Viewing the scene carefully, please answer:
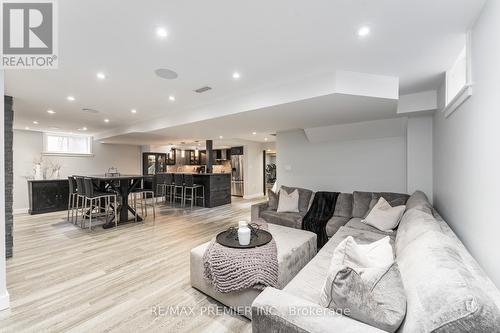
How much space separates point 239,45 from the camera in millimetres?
2055

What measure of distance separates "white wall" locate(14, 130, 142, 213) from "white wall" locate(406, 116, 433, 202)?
28.3ft

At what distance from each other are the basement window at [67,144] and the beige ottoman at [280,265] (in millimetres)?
6990

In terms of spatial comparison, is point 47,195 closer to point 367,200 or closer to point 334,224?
point 334,224

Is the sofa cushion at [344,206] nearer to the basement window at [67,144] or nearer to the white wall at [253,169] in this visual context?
the white wall at [253,169]

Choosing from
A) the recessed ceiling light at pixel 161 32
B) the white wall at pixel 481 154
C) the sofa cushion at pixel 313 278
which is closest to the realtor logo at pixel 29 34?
the recessed ceiling light at pixel 161 32

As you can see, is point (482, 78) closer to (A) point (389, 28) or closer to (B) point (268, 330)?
(A) point (389, 28)

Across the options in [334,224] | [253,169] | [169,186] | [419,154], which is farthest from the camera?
[253,169]

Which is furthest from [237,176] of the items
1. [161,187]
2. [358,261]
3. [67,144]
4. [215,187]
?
[358,261]

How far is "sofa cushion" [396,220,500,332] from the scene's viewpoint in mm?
812

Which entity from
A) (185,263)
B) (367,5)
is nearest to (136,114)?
(185,263)

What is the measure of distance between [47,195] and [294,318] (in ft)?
24.9

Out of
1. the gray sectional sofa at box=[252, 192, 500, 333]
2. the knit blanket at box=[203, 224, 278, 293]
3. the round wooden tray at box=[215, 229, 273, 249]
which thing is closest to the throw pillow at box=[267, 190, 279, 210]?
the round wooden tray at box=[215, 229, 273, 249]

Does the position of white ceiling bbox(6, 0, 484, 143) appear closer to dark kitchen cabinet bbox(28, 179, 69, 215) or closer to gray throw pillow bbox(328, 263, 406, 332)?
gray throw pillow bbox(328, 263, 406, 332)

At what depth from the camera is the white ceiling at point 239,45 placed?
158cm
